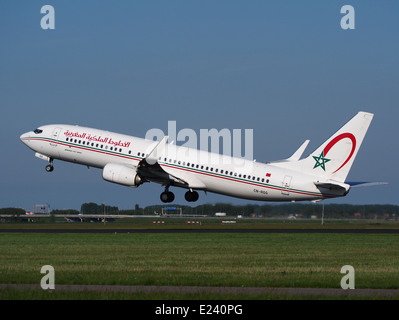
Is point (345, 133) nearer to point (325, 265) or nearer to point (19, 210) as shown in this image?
point (325, 265)

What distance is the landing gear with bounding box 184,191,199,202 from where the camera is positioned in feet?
223

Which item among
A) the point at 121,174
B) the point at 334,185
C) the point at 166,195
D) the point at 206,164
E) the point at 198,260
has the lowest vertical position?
the point at 198,260

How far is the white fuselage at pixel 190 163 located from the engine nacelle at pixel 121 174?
139 cm

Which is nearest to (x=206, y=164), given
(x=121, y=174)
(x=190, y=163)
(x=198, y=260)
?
(x=190, y=163)

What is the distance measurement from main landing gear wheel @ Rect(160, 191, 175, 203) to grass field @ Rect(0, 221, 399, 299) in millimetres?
9623

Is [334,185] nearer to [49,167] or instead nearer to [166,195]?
[166,195]

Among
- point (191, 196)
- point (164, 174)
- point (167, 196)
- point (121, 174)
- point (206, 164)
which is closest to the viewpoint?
point (121, 174)

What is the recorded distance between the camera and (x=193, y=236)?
5825 centimetres

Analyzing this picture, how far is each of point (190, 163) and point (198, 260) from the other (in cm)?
2885

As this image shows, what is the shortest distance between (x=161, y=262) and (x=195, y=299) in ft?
43.1

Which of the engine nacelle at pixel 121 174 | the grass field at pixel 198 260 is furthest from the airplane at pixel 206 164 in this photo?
the grass field at pixel 198 260

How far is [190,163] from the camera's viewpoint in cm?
6569

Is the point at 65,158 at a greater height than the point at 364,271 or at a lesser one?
greater
